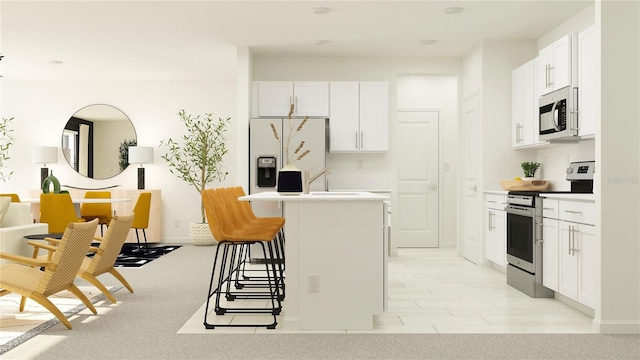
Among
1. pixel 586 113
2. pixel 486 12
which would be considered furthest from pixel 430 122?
pixel 586 113

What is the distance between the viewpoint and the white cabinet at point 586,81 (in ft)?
15.8

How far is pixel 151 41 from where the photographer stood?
693 centimetres

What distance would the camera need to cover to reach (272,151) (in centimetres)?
712

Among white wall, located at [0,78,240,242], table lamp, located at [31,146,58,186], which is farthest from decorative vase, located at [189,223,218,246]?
table lamp, located at [31,146,58,186]

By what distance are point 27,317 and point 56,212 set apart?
9.20 feet

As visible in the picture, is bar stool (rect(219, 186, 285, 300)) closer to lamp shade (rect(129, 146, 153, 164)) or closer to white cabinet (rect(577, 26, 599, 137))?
white cabinet (rect(577, 26, 599, 137))

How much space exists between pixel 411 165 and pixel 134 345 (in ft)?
19.8

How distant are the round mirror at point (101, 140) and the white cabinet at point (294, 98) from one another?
10.3ft

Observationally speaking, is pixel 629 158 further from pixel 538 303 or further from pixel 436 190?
pixel 436 190

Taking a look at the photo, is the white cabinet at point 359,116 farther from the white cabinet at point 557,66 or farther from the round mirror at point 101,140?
the round mirror at point 101,140

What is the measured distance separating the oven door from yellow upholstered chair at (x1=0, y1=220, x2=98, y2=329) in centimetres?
359

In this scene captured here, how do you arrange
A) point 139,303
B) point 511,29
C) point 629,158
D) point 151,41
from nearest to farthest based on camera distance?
point 629,158
point 139,303
point 511,29
point 151,41

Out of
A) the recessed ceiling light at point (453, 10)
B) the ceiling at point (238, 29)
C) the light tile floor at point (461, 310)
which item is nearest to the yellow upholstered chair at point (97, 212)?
the ceiling at point (238, 29)

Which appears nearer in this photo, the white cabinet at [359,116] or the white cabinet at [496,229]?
the white cabinet at [496,229]
